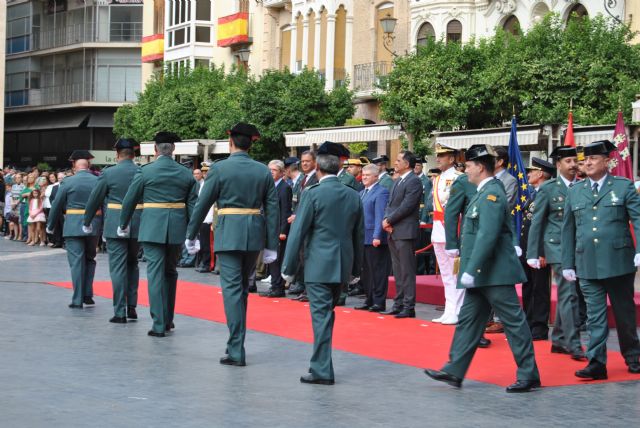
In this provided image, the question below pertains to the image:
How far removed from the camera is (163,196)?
42.0 ft

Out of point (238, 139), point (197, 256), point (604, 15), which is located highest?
point (604, 15)

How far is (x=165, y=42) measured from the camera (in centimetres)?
6178

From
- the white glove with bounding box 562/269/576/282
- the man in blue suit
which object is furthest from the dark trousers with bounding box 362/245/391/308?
the white glove with bounding box 562/269/576/282

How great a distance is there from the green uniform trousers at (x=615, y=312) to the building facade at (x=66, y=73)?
196ft

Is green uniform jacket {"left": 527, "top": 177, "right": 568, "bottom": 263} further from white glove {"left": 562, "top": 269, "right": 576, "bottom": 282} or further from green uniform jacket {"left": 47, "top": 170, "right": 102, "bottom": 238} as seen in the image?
green uniform jacket {"left": 47, "top": 170, "right": 102, "bottom": 238}

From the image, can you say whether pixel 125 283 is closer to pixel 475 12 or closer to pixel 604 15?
pixel 604 15

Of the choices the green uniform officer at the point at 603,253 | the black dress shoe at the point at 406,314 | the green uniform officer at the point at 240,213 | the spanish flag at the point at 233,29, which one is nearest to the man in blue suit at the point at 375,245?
the black dress shoe at the point at 406,314

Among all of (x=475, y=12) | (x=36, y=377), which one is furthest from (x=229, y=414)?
(x=475, y=12)

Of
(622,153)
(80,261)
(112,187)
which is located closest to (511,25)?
(622,153)

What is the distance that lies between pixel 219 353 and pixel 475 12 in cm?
2702

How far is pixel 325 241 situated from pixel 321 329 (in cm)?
77

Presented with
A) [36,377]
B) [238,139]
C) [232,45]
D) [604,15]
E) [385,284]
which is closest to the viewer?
[36,377]

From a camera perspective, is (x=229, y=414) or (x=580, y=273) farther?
(x=580, y=273)

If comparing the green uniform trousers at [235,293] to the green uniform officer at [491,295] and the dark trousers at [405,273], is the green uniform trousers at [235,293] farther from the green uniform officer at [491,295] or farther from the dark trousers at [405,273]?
the dark trousers at [405,273]
